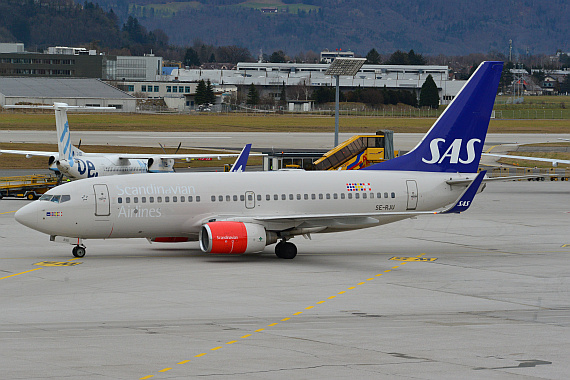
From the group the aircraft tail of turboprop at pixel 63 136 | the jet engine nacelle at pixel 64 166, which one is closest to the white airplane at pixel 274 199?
the jet engine nacelle at pixel 64 166

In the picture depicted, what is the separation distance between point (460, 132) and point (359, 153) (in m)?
32.1

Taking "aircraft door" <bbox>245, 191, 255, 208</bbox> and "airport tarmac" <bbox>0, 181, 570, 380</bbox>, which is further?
"aircraft door" <bbox>245, 191, 255, 208</bbox>

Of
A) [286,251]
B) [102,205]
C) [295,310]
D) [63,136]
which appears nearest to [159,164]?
[63,136]

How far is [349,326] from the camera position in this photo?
901 inches

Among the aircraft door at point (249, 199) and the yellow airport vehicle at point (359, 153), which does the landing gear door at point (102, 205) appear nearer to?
the aircraft door at point (249, 199)

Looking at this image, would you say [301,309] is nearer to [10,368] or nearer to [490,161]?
[10,368]

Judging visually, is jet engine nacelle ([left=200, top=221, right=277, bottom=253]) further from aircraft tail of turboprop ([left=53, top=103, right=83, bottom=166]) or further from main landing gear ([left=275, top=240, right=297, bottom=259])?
aircraft tail of turboprop ([left=53, top=103, right=83, bottom=166])

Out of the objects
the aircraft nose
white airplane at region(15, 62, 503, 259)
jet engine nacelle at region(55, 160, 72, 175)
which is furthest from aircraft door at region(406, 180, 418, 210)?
jet engine nacelle at region(55, 160, 72, 175)

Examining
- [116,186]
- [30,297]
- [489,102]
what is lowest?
[30,297]

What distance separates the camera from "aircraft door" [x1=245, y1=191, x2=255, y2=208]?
35531 mm

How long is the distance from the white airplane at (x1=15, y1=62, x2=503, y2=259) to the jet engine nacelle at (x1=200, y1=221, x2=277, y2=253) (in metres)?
0.04

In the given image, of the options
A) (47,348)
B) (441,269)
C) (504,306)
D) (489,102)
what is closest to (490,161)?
(489,102)

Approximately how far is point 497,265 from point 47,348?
20579mm

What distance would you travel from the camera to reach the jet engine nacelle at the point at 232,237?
33.0 metres
